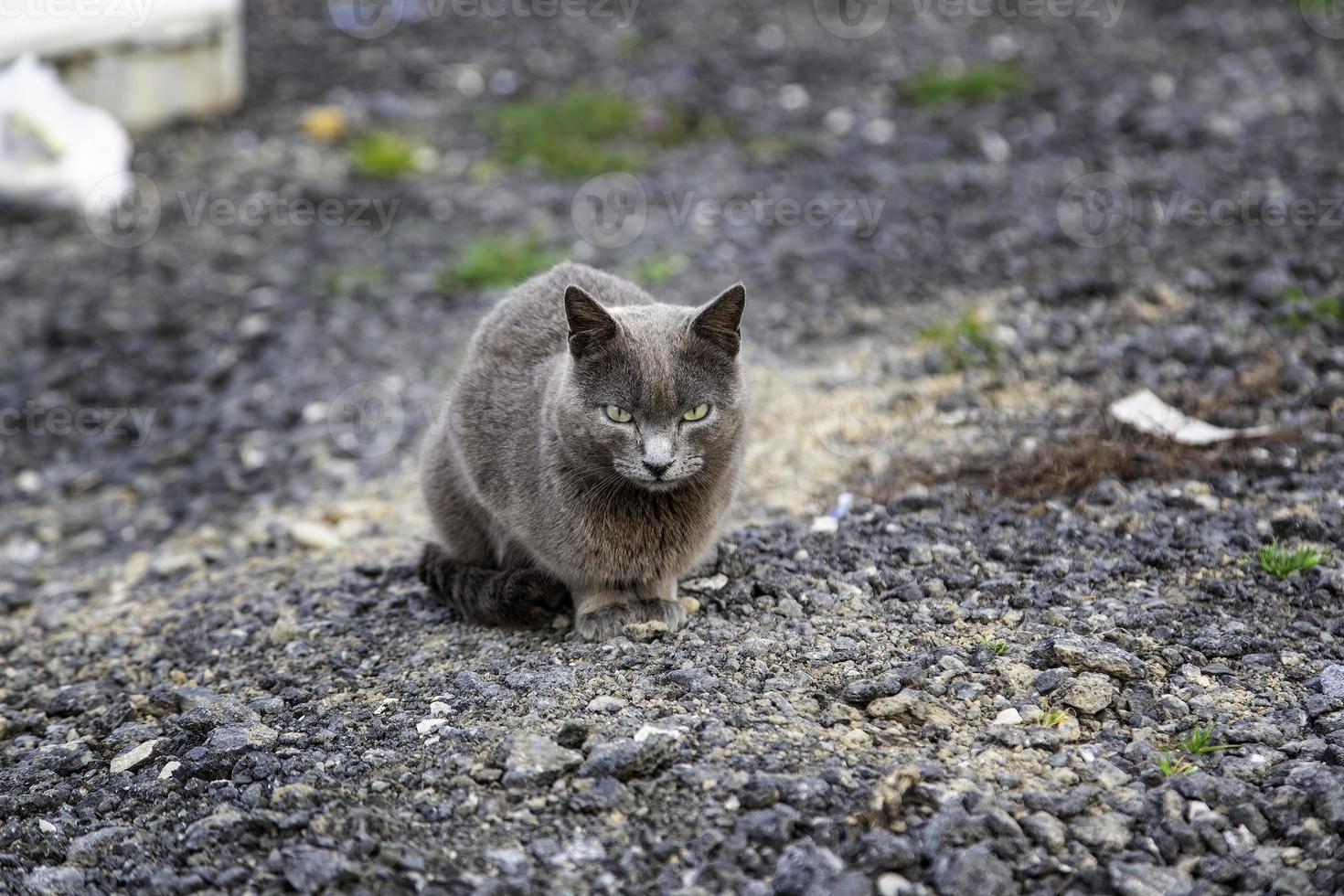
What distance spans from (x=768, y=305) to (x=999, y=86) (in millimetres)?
3136

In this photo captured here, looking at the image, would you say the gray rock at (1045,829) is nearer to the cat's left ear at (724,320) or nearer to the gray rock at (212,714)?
the cat's left ear at (724,320)

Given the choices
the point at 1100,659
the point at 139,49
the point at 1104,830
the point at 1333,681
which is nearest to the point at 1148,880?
the point at 1104,830

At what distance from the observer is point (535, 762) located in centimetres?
319

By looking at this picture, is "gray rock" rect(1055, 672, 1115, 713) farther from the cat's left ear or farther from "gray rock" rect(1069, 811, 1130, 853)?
the cat's left ear

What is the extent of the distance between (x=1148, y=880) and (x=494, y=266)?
220 inches

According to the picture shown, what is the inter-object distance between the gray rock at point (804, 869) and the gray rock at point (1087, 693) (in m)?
0.95

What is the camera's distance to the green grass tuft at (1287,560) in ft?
13.1

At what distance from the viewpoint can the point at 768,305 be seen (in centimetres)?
716

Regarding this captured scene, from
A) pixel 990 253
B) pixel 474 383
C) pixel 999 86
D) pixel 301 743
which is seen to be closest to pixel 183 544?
pixel 474 383

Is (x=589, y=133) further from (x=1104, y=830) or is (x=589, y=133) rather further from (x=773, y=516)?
(x=1104, y=830)

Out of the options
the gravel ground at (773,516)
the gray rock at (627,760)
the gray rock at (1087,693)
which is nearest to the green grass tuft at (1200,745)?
the gravel ground at (773,516)

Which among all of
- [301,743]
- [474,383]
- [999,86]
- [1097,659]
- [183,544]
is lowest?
[183,544]

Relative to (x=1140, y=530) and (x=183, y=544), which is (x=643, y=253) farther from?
(x=1140, y=530)

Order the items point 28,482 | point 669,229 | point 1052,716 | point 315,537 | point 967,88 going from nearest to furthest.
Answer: point 1052,716
point 315,537
point 28,482
point 669,229
point 967,88
